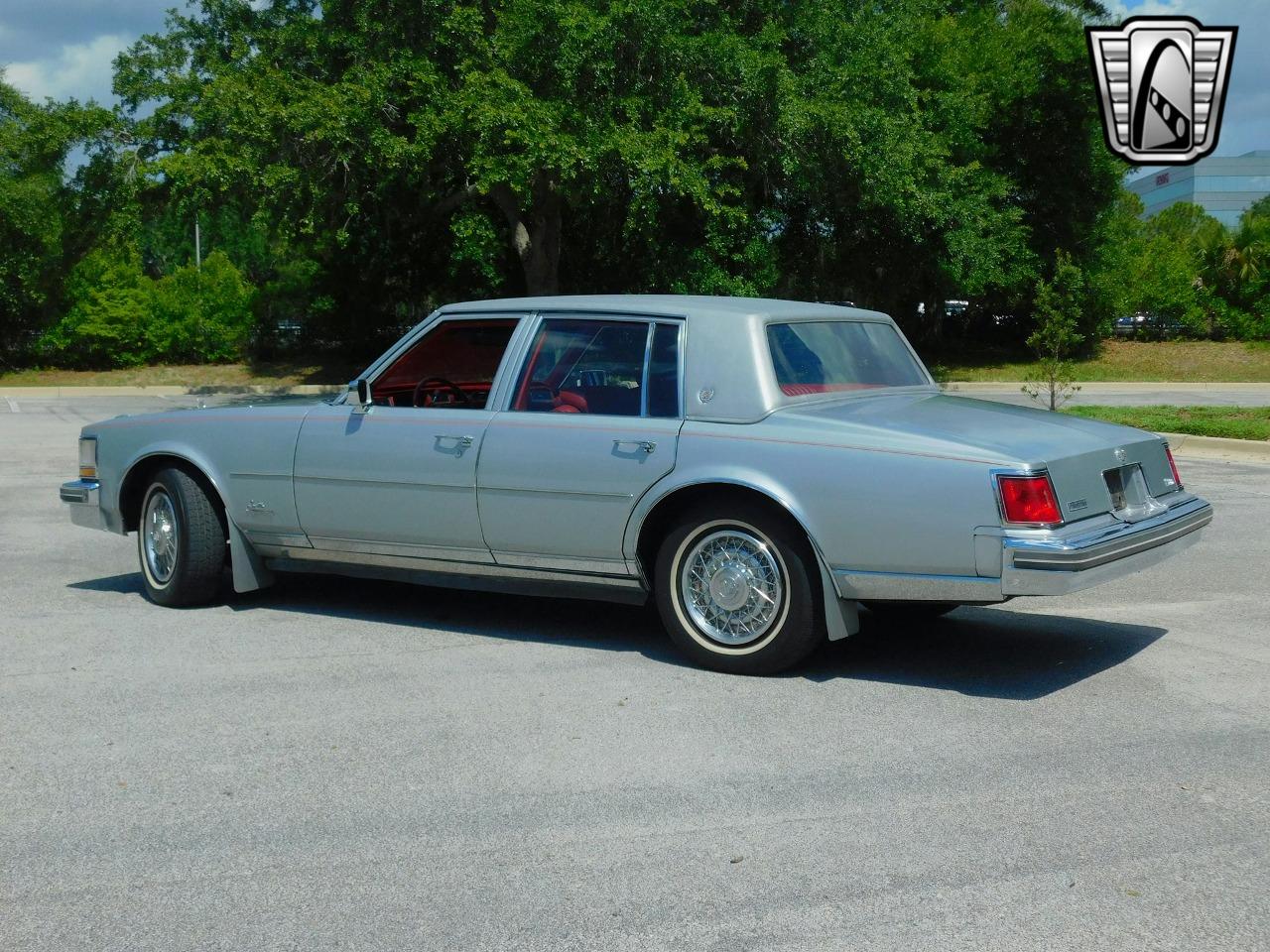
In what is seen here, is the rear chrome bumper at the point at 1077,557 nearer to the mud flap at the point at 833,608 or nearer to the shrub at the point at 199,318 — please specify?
the mud flap at the point at 833,608

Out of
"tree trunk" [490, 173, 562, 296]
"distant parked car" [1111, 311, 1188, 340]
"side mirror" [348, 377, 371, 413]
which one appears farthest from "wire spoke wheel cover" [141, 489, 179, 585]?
"distant parked car" [1111, 311, 1188, 340]

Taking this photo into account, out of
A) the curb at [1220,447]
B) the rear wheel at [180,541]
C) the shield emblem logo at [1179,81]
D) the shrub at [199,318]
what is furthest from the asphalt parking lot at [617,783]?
the shrub at [199,318]

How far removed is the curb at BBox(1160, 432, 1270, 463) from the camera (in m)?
15.1

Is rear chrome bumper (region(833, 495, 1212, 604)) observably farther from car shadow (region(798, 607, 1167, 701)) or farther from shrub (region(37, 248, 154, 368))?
shrub (region(37, 248, 154, 368))

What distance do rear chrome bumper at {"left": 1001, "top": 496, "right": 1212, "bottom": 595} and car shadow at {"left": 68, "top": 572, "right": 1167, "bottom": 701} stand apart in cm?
58

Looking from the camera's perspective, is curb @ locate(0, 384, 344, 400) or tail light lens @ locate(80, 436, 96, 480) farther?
curb @ locate(0, 384, 344, 400)

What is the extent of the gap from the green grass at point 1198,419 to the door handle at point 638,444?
9.70 m

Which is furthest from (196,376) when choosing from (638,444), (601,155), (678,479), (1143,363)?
(678,479)

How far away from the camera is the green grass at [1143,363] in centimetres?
3372

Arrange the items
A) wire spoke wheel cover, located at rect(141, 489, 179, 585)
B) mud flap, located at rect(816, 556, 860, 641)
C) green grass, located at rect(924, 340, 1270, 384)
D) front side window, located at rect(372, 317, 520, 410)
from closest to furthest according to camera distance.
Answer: mud flap, located at rect(816, 556, 860, 641), front side window, located at rect(372, 317, 520, 410), wire spoke wheel cover, located at rect(141, 489, 179, 585), green grass, located at rect(924, 340, 1270, 384)

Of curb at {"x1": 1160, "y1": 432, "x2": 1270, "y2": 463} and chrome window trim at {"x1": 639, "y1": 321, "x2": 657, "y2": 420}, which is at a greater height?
chrome window trim at {"x1": 639, "y1": 321, "x2": 657, "y2": 420}

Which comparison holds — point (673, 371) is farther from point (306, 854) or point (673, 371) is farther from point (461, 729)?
point (306, 854)

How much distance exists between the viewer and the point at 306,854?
4.09 m

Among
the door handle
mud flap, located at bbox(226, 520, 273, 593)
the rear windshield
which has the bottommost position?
mud flap, located at bbox(226, 520, 273, 593)
